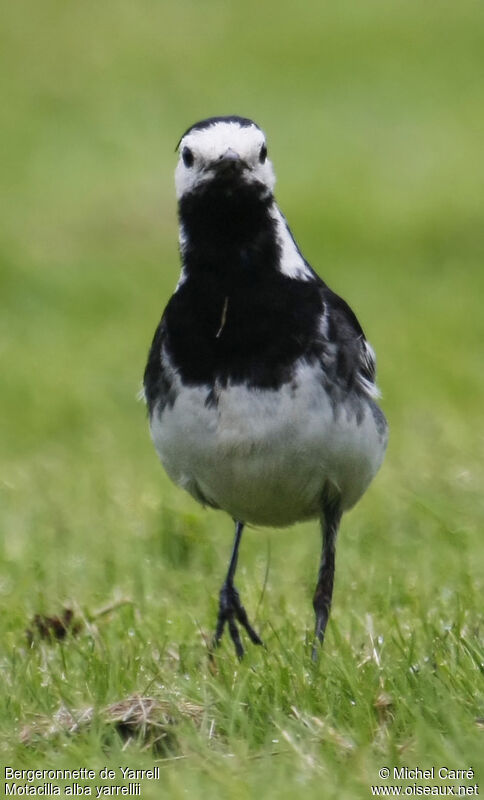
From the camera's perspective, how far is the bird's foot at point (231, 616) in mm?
5430

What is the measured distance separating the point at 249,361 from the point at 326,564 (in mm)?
990

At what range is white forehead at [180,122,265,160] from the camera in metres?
4.97

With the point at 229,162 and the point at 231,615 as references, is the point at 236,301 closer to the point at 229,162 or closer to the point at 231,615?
the point at 229,162

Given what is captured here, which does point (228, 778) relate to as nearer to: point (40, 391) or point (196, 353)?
point (196, 353)

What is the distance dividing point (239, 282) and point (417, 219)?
970 centimetres

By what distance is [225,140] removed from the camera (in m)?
4.98

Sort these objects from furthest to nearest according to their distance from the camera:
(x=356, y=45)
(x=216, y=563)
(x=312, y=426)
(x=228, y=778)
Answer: (x=356, y=45), (x=216, y=563), (x=312, y=426), (x=228, y=778)

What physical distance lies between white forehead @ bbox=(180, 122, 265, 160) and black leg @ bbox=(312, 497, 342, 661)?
1.19 m

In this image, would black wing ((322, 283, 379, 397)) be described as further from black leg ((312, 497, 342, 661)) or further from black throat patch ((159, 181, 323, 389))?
black leg ((312, 497, 342, 661))

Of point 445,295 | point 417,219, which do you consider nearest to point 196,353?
point 445,295

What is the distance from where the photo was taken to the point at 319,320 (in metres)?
5.14

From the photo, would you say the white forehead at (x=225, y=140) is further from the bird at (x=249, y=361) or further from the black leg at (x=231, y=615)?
the black leg at (x=231, y=615)

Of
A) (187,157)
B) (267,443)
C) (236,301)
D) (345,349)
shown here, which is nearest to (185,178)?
(187,157)

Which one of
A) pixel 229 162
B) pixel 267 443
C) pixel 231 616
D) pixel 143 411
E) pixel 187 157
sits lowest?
pixel 231 616
